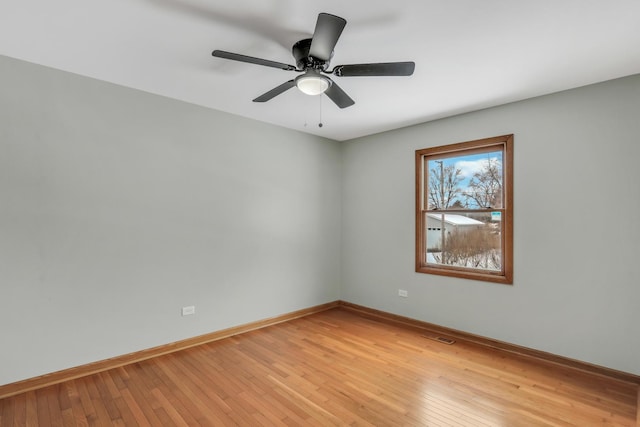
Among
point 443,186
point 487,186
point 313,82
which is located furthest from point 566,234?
point 313,82

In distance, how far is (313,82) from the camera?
2.21 meters

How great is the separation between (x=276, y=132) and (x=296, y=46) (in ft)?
7.17

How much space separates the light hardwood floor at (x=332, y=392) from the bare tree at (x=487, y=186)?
1650mm

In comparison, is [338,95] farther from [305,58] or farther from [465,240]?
[465,240]

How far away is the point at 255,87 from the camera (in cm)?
310

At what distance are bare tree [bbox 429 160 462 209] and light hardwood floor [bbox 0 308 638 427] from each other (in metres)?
1.74

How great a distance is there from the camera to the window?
11.6ft

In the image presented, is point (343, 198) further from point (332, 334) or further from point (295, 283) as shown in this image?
point (332, 334)

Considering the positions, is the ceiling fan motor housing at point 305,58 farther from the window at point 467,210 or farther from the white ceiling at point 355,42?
the window at point 467,210

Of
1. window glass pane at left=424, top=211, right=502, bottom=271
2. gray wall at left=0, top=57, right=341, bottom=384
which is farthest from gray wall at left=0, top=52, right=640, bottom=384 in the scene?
window glass pane at left=424, top=211, right=502, bottom=271

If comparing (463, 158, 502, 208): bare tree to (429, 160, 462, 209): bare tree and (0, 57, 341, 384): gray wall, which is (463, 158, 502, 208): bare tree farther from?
(0, 57, 341, 384): gray wall

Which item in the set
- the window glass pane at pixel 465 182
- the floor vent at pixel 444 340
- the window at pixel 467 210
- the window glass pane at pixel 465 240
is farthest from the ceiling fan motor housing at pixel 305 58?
the floor vent at pixel 444 340

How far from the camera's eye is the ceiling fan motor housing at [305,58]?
7.20ft

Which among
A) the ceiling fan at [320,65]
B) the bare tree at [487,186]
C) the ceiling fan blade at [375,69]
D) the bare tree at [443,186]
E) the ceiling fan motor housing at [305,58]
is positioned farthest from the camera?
the bare tree at [443,186]
